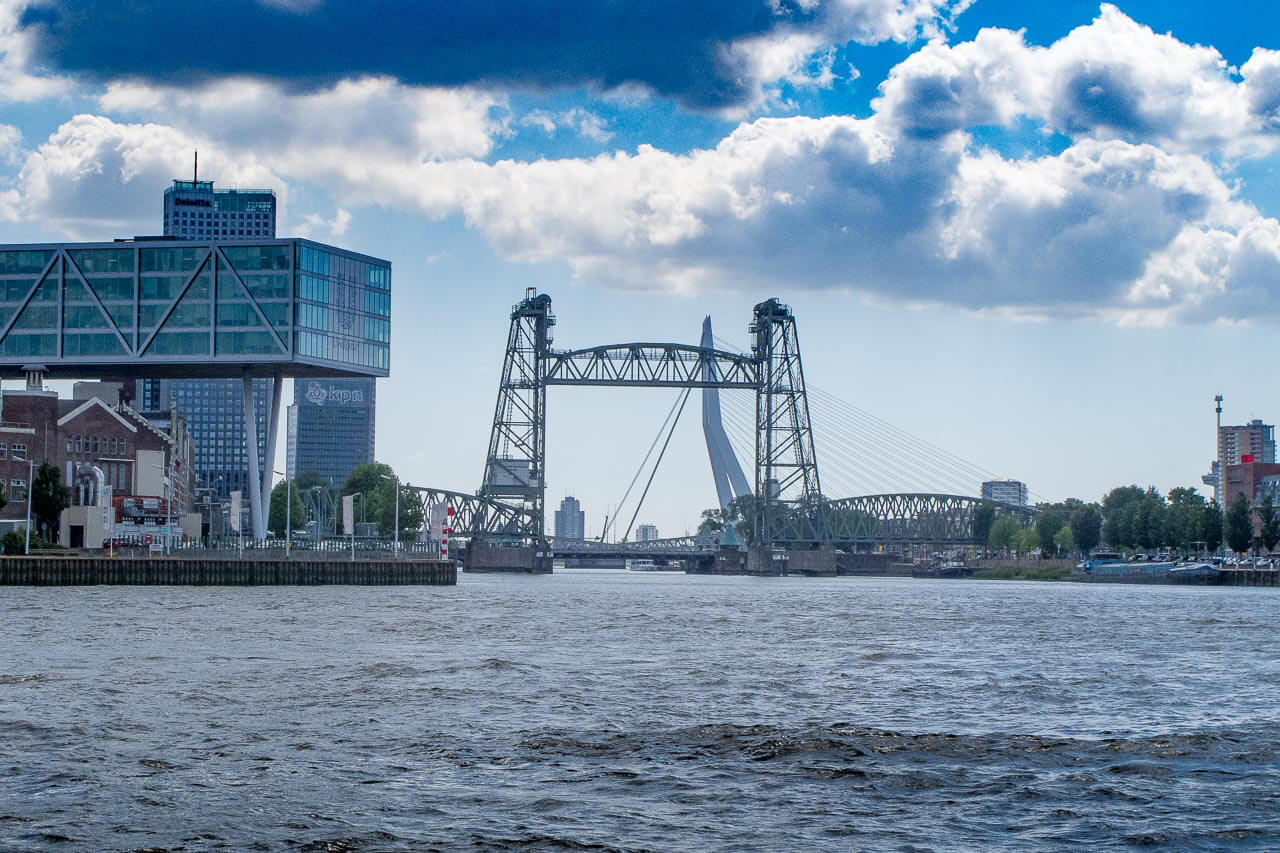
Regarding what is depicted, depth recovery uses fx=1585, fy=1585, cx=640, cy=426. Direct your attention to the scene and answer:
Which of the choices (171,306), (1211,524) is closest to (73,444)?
→ (171,306)

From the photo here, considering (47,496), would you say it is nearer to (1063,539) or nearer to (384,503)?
(384,503)

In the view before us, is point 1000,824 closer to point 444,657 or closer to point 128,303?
point 444,657

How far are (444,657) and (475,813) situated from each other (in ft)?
65.2

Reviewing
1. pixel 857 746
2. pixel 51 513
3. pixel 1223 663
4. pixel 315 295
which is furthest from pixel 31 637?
pixel 315 295

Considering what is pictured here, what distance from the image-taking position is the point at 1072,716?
26.7 meters

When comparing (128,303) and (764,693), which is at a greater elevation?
(128,303)

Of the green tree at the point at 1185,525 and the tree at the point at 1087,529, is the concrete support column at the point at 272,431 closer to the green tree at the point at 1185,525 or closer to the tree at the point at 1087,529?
the green tree at the point at 1185,525

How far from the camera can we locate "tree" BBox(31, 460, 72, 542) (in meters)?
94.8

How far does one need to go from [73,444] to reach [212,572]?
81.8ft

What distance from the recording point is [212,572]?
8544 cm

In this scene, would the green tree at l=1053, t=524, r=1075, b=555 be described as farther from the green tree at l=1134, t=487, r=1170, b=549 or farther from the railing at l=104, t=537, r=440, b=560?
the railing at l=104, t=537, r=440, b=560

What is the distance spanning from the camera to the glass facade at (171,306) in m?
105

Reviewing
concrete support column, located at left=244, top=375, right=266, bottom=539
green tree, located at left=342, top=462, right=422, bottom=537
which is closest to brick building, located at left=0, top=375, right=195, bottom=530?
concrete support column, located at left=244, top=375, right=266, bottom=539

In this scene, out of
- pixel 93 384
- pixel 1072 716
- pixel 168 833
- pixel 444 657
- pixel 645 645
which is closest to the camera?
pixel 168 833
